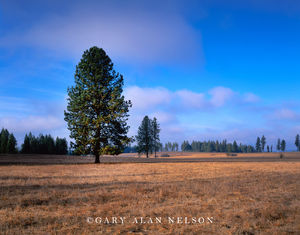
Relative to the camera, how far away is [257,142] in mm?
189000

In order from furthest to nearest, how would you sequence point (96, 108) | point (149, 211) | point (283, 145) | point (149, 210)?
point (283, 145), point (96, 108), point (149, 210), point (149, 211)

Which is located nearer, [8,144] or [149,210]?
[149,210]

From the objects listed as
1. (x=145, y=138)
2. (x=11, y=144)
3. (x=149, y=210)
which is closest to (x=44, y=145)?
(x=11, y=144)

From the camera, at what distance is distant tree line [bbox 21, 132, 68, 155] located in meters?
96.2

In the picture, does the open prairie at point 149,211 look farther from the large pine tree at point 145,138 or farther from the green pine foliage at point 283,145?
the green pine foliage at point 283,145

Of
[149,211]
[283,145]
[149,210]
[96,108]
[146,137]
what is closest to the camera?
[149,211]

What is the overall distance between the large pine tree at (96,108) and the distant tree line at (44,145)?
254 feet

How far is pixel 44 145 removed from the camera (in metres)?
99.1

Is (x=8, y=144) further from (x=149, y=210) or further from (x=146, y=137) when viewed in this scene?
(x=149, y=210)

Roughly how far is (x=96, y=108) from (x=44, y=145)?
79.5 m

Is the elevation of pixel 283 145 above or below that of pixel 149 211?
below

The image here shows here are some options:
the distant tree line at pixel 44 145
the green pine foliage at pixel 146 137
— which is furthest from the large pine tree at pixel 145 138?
the distant tree line at pixel 44 145

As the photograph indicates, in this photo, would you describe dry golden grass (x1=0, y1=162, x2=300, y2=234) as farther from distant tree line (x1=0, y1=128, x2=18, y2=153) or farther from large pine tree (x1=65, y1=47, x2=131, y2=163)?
distant tree line (x1=0, y1=128, x2=18, y2=153)

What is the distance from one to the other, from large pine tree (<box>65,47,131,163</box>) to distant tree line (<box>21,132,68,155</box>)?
254ft
